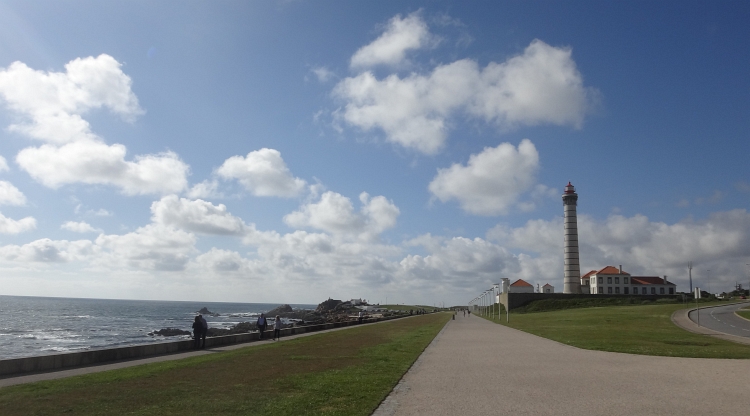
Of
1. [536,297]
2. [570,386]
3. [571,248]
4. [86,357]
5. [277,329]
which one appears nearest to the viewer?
[570,386]

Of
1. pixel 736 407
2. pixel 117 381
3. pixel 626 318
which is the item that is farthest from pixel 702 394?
pixel 626 318

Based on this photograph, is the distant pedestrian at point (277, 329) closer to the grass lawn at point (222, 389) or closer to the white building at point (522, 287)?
the grass lawn at point (222, 389)

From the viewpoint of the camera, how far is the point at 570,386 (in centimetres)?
1125

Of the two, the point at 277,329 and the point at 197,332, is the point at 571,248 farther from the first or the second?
the point at 197,332

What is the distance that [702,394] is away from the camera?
1035cm

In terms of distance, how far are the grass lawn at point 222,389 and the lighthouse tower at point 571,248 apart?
7594cm

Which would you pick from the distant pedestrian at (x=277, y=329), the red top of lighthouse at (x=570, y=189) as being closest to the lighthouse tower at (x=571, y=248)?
the red top of lighthouse at (x=570, y=189)

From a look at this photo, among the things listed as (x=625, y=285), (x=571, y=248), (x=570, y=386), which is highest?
(x=571, y=248)

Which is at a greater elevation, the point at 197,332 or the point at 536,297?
the point at 197,332

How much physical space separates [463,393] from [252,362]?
6.81 metres

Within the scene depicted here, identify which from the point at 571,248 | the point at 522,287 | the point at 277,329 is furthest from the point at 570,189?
the point at 277,329

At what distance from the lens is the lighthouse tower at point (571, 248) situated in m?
85.1

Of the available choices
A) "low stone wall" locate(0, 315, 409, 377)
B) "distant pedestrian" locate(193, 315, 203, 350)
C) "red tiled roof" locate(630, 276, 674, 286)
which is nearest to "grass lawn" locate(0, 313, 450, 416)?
"low stone wall" locate(0, 315, 409, 377)

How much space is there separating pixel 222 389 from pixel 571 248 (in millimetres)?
83426
